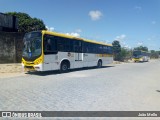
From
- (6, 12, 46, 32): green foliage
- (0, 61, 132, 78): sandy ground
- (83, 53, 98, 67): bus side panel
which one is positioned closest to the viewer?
(0, 61, 132, 78): sandy ground

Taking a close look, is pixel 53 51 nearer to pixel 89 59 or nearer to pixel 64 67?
pixel 64 67

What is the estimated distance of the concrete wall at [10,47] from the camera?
72.6 feet

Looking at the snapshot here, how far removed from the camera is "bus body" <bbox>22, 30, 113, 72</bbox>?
44.4 feet

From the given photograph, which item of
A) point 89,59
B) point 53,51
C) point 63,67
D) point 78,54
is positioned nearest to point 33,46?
point 53,51

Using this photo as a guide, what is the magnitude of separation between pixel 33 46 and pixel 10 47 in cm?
1007

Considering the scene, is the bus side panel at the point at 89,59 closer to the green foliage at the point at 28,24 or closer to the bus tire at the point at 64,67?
the bus tire at the point at 64,67

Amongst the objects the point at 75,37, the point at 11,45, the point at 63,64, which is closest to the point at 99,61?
the point at 75,37

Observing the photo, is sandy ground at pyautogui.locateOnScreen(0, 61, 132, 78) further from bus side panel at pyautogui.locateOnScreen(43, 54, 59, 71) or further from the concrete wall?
the concrete wall

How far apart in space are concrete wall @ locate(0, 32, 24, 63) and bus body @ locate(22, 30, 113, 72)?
8.69 m

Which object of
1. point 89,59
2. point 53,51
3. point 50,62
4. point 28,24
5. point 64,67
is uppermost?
point 28,24

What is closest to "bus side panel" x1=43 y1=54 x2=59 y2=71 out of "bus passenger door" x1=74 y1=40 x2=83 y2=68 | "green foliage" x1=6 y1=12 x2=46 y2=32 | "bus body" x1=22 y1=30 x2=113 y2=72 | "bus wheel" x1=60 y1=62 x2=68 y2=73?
"bus body" x1=22 y1=30 x2=113 y2=72

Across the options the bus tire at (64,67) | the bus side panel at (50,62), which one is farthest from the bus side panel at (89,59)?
the bus side panel at (50,62)

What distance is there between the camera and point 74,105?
6.25 meters

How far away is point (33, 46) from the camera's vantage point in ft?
45.8
